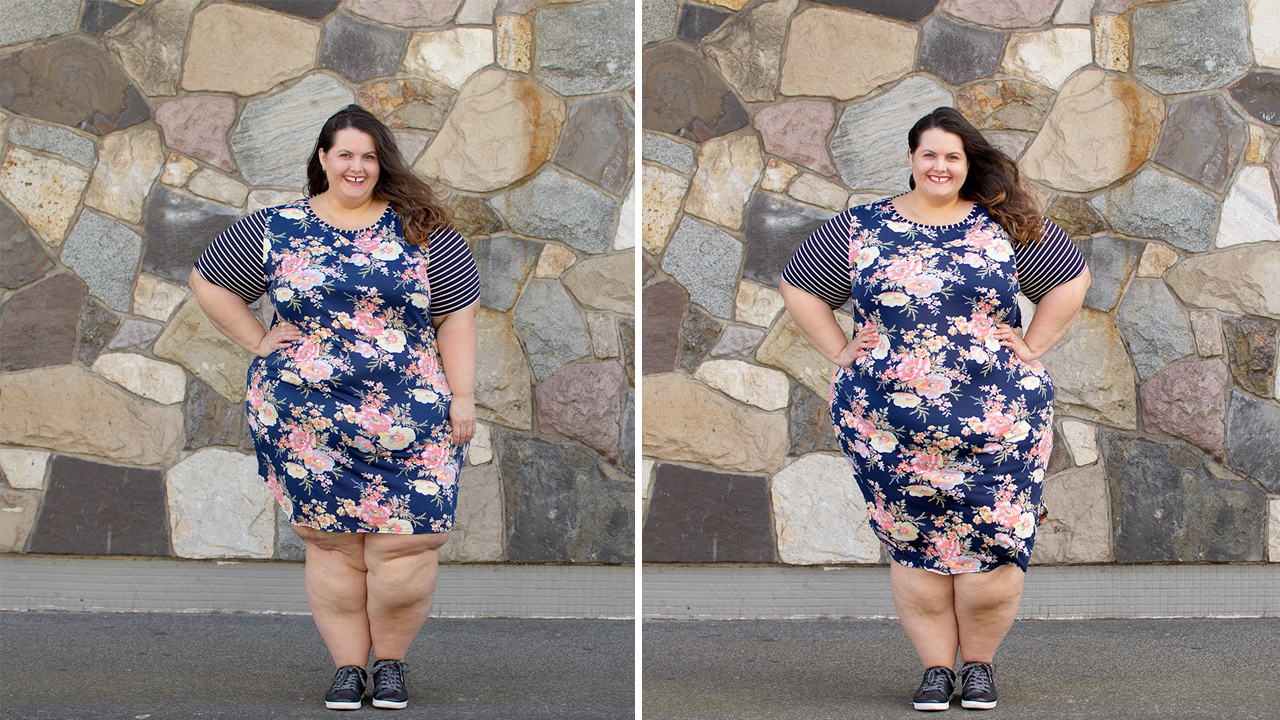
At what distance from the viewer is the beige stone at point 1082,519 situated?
11.7ft

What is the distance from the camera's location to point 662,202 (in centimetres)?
364

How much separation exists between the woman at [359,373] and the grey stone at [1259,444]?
8.59ft

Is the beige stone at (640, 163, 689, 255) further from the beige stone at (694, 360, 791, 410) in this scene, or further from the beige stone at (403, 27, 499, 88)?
the beige stone at (403, 27, 499, 88)

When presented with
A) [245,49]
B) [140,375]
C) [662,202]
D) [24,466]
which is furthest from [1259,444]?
[24,466]

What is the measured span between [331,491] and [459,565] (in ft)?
3.84

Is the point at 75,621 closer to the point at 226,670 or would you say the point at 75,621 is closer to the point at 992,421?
the point at 226,670

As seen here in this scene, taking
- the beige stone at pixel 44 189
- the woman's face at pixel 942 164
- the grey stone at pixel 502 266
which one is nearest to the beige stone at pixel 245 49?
the beige stone at pixel 44 189

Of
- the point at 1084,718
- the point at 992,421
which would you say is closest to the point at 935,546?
the point at 992,421

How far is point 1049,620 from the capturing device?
11.7ft

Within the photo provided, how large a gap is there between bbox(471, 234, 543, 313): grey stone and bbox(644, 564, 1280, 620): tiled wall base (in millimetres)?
1090

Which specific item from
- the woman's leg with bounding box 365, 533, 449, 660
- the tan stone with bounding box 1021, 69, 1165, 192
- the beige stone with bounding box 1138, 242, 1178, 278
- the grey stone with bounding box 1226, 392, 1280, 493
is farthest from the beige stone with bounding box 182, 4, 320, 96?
the grey stone with bounding box 1226, 392, 1280, 493

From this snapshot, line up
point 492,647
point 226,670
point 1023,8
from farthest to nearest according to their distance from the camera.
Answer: point 1023,8 → point 492,647 → point 226,670

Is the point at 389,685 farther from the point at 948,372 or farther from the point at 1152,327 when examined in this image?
the point at 1152,327

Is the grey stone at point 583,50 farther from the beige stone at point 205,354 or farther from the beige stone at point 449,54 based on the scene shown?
the beige stone at point 205,354
